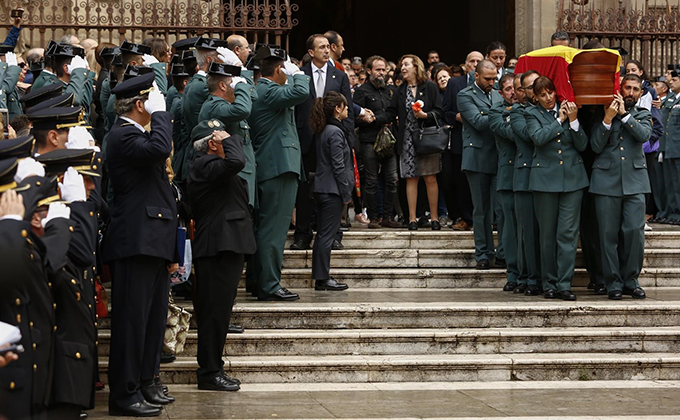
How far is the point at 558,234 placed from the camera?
32.9 feet

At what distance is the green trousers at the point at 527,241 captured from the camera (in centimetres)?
1027

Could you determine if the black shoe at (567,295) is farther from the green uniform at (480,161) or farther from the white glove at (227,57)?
the white glove at (227,57)

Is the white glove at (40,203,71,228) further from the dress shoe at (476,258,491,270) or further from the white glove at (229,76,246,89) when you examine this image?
the dress shoe at (476,258,491,270)

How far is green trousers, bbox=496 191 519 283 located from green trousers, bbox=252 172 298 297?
2240mm

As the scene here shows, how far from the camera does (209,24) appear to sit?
13.9m

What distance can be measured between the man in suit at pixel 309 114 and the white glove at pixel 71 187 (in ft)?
15.6

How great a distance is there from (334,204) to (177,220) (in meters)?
2.87

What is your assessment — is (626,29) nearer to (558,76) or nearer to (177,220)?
(558,76)

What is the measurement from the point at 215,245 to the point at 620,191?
4052mm

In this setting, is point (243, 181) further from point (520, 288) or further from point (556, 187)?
point (520, 288)

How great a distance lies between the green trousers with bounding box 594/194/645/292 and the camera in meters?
9.98

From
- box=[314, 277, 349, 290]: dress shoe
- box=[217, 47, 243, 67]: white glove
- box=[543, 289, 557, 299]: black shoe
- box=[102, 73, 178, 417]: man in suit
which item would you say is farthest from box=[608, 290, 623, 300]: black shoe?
→ box=[102, 73, 178, 417]: man in suit

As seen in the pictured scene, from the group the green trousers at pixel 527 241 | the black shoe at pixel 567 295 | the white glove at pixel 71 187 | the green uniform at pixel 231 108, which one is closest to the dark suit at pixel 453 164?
the green trousers at pixel 527 241

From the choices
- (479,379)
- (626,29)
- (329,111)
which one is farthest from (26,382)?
(626,29)
